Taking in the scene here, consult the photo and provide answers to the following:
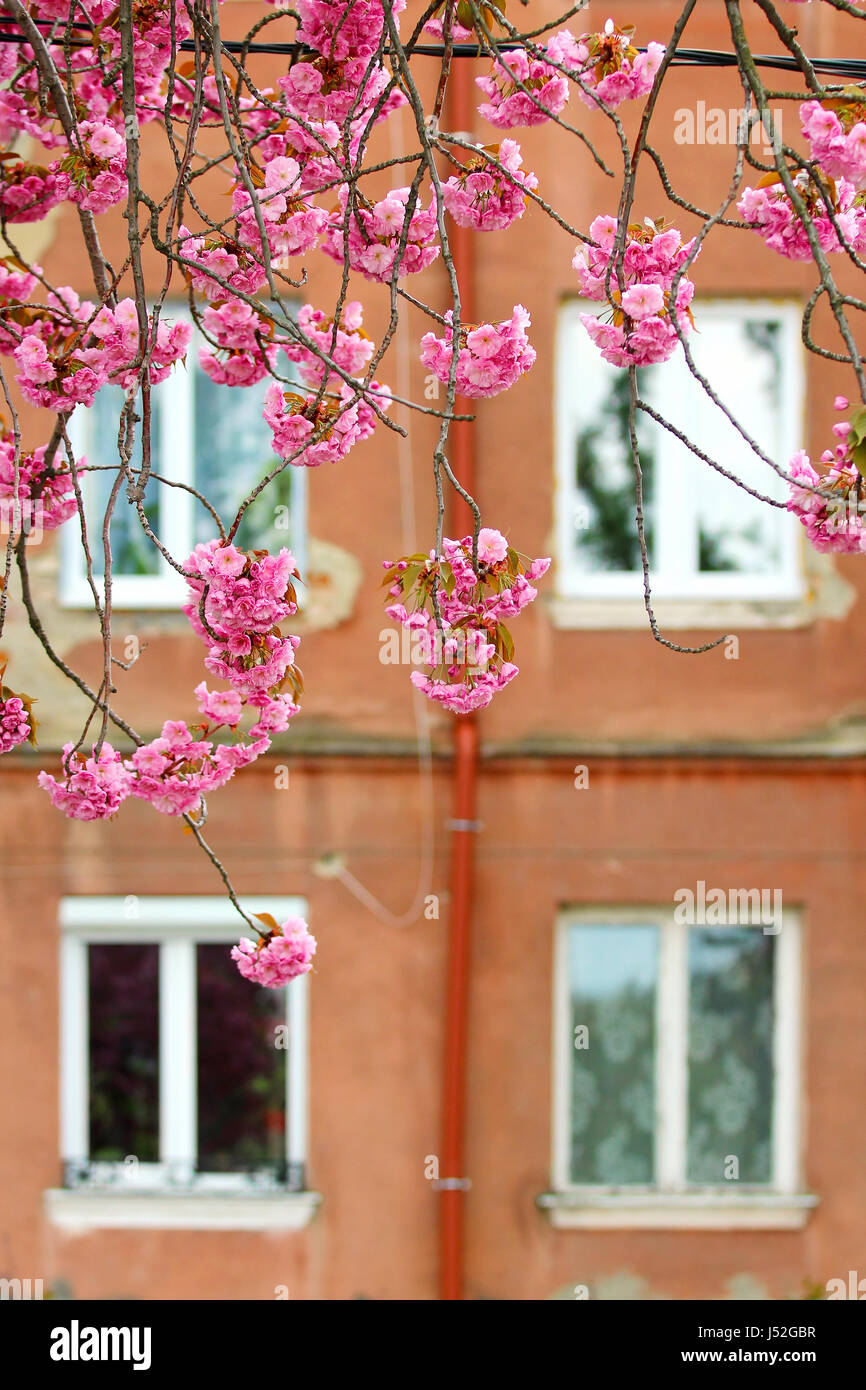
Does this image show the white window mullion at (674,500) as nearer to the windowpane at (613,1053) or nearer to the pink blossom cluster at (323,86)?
the windowpane at (613,1053)

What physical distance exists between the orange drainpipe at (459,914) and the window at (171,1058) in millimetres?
647

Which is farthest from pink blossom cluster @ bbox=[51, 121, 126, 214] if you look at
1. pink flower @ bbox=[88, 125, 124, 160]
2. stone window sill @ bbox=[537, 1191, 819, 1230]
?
stone window sill @ bbox=[537, 1191, 819, 1230]

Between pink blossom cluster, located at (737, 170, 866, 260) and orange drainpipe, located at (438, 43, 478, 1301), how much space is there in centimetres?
316

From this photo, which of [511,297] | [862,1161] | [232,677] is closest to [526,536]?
[511,297]

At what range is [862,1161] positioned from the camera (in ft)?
19.2

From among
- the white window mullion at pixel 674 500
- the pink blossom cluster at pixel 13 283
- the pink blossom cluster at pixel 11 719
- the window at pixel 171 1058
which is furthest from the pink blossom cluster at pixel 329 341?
the window at pixel 171 1058

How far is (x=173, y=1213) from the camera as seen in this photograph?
5.85m

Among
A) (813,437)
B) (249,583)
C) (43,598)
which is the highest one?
(813,437)

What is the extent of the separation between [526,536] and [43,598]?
2117 millimetres

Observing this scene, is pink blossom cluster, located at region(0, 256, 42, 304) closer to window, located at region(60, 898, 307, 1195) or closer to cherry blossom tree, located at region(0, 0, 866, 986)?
cherry blossom tree, located at region(0, 0, 866, 986)

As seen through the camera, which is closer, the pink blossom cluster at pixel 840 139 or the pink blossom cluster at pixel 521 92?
the pink blossom cluster at pixel 840 139

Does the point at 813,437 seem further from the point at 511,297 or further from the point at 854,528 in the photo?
the point at 854,528


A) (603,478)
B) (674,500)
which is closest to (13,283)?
(603,478)

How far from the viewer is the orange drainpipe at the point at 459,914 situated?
227 inches
